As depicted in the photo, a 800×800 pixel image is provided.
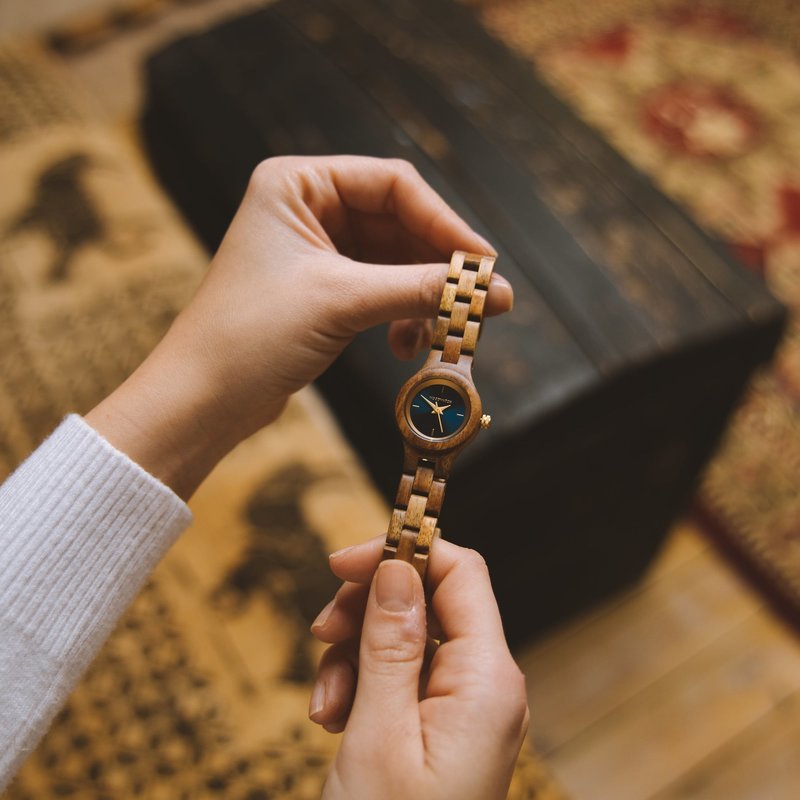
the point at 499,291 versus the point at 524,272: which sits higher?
the point at 499,291

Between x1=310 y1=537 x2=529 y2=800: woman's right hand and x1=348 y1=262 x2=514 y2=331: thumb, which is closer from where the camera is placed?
x1=310 y1=537 x2=529 y2=800: woman's right hand

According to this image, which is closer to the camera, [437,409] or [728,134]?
[437,409]

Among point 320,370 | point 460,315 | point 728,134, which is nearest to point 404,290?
point 460,315

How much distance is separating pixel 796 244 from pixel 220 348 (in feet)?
5.67

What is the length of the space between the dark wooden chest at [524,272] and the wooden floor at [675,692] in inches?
4.0

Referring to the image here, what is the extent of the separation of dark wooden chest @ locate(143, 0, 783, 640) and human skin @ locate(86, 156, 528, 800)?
0.22m

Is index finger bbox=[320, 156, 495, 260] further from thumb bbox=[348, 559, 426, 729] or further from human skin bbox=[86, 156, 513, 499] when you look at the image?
thumb bbox=[348, 559, 426, 729]

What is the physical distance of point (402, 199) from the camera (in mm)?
867

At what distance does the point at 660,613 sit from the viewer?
1595 millimetres

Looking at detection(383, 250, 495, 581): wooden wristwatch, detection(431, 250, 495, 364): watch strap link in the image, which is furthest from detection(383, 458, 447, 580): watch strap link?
detection(431, 250, 495, 364): watch strap link

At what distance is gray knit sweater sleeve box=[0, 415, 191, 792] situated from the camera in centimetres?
73

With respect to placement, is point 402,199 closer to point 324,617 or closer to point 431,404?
point 431,404

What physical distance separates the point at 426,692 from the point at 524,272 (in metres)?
0.71

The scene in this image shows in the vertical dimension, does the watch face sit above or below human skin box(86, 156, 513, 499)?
below
